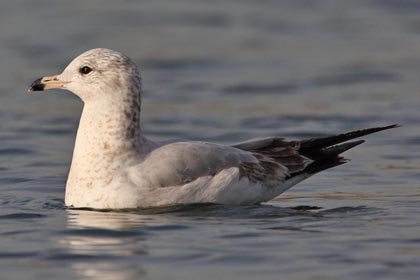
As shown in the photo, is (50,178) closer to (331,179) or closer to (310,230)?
(331,179)

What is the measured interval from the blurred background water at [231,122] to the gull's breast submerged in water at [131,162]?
17 cm

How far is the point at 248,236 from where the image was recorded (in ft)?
35.3

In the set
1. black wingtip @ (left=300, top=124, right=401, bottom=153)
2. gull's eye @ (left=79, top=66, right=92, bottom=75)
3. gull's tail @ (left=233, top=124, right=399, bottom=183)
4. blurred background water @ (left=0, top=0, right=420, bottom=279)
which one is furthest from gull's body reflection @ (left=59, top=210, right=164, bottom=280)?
black wingtip @ (left=300, top=124, right=401, bottom=153)

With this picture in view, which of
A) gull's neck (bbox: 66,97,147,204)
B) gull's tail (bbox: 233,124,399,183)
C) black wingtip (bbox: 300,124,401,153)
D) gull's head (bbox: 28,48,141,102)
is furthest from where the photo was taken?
black wingtip (bbox: 300,124,401,153)

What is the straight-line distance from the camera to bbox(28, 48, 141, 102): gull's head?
11.9m

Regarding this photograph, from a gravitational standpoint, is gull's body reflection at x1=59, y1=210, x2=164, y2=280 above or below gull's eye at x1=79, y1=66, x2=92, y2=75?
below

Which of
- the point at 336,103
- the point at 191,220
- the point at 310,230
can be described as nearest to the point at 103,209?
the point at 191,220

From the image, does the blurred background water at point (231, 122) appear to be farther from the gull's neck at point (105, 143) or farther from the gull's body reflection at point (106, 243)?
the gull's neck at point (105, 143)

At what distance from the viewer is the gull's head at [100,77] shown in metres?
11.9

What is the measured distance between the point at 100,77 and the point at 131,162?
805 millimetres

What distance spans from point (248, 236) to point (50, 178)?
11.7 ft

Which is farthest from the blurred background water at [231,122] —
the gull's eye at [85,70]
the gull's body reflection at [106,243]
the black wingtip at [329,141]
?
the gull's eye at [85,70]

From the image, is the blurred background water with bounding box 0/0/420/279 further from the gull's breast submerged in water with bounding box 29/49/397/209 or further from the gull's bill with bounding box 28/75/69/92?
the gull's bill with bounding box 28/75/69/92

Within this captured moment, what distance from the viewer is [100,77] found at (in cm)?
1193
